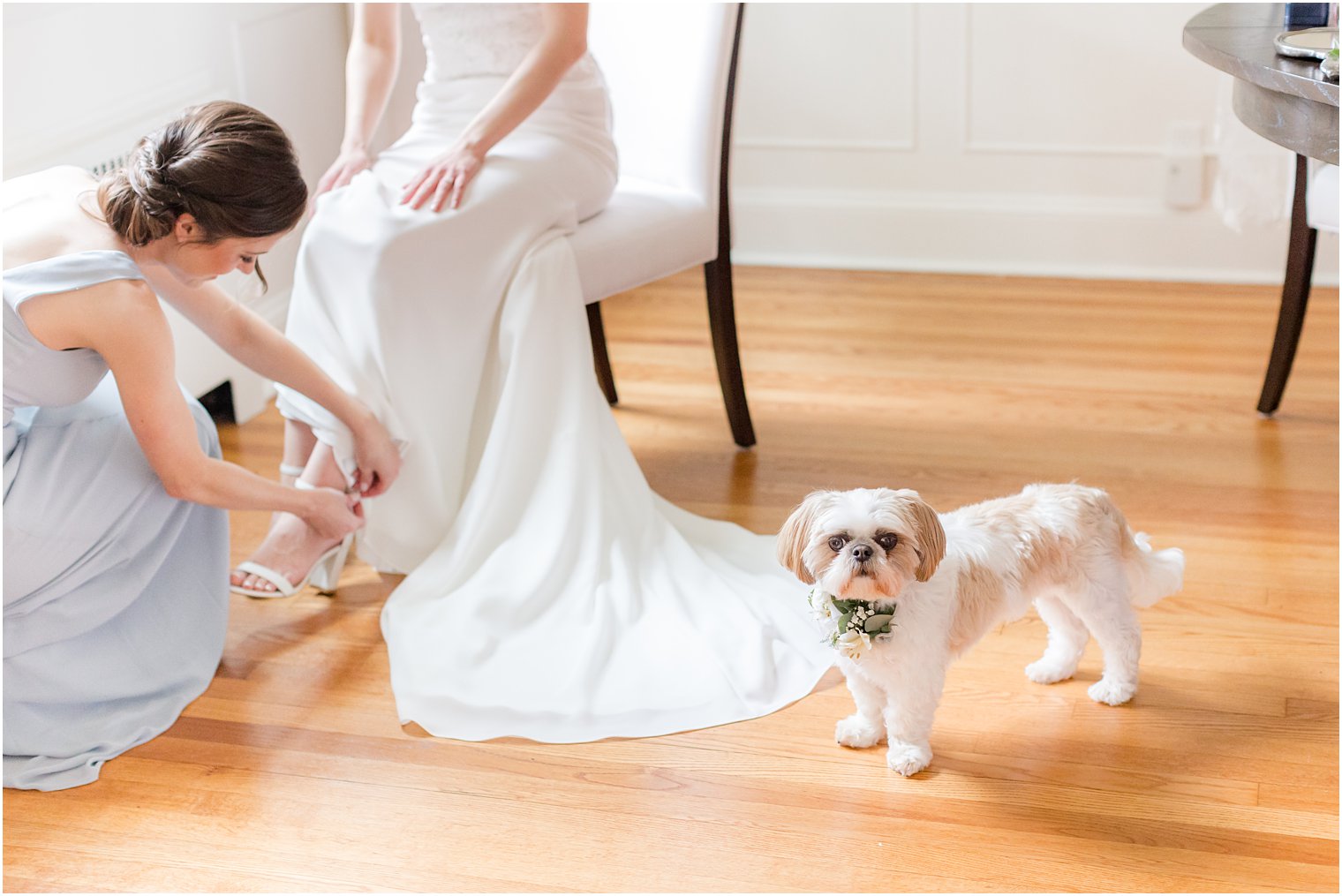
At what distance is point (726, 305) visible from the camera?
2727mm

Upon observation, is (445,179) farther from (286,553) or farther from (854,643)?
(854,643)

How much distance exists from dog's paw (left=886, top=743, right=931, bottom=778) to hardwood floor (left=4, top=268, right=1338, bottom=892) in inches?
0.8

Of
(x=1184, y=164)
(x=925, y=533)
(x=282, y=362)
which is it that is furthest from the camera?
(x=1184, y=164)

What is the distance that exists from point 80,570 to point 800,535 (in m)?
1.05

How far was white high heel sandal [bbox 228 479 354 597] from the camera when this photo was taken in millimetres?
2283

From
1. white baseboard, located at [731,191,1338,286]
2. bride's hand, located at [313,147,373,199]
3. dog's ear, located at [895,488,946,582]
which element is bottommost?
white baseboard, located at [731,191,1338,286]

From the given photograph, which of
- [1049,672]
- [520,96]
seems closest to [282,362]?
[520,96]

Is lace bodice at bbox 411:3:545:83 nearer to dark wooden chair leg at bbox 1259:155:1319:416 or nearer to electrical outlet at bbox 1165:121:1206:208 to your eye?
dark wooden chair leg at bbox 1259:155:1319:416

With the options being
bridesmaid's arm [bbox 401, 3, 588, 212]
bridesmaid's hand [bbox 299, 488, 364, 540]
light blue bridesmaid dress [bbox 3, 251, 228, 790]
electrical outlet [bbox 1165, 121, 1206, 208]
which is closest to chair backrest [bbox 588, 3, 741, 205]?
bridesmaid's arm [bbox 401, 3, 588, 212]

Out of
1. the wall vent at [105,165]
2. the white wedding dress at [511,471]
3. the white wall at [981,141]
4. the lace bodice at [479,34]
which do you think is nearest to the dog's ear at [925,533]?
the white wedding dress at [511,471]

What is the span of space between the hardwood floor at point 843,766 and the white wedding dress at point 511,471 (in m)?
0.10

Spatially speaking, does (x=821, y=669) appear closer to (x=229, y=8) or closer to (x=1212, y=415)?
(x=1212, y=415)

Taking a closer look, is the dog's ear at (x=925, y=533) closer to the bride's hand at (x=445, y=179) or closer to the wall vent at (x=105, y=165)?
the bride's hand at (x=445, y=179)

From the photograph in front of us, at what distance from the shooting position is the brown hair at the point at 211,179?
179cm
